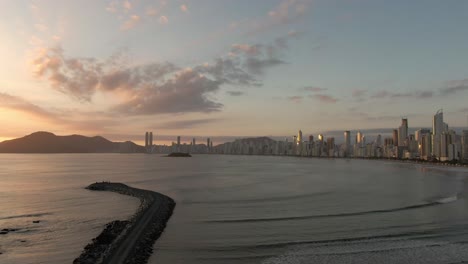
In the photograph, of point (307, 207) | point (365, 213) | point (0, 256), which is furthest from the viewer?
point (307, 207)

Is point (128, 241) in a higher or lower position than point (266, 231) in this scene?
higher

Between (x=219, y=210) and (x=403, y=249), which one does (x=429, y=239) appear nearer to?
(x=403, y=249)

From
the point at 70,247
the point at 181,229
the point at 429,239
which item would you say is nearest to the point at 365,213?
the point at 429,239

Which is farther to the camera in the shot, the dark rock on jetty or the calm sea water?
the calm sea water

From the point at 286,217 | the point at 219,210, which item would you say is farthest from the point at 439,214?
the point at 219,210

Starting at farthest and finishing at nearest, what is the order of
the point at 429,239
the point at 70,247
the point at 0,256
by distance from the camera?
the point at 429,239, the point at 70,247, the point at 0,256

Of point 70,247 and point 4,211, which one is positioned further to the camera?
point 4,211

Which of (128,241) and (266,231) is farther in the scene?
(266,231)

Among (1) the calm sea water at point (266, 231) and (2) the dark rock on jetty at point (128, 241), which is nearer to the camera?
(2) the dark rock on jetty at point (128, 241)

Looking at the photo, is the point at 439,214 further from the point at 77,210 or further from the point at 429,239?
the point at 77,210
